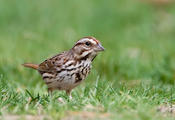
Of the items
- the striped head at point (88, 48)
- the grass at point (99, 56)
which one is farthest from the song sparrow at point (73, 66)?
the grass at point (99, 56)

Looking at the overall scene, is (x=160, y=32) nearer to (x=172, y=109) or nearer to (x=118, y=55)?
(x=118, y=55)

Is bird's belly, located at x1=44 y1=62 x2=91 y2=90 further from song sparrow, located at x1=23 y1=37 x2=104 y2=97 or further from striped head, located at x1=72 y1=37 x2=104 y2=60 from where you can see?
striped head, located at x1=72 y1=37 x2=104 y2=60

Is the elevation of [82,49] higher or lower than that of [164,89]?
higher

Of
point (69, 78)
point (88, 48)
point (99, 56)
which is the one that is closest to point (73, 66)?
point (69, 78)

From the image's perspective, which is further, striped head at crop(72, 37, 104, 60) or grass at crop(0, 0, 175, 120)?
striped head at crop(72, 37, 104, 60)

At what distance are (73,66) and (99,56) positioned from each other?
2.89m

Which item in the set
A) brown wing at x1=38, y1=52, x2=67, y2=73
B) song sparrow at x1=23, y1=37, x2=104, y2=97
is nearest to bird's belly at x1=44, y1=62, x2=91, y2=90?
song sparrow at x1=23, y1=37, x2=104, y2=97

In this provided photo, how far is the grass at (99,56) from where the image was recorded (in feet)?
18.7

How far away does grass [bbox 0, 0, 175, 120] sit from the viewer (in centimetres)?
570

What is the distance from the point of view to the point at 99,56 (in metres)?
9.96

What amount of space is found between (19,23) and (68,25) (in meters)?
1.22

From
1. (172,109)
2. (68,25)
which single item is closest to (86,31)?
(68,25)

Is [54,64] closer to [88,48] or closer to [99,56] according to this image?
[88,48]

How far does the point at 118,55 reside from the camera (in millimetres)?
10375
